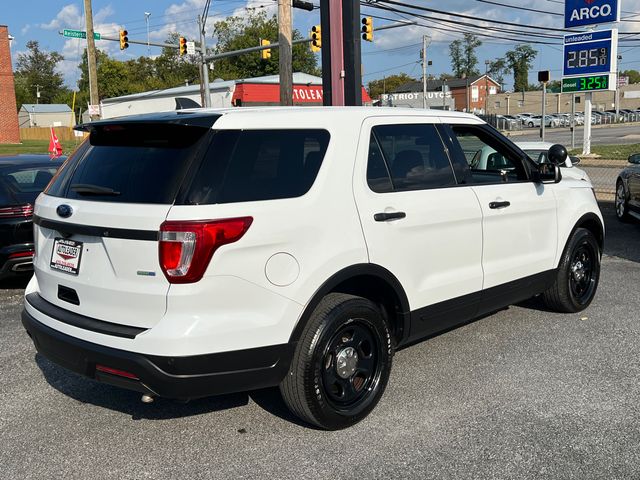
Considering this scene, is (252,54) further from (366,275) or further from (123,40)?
(366,275)

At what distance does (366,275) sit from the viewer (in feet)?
12.3

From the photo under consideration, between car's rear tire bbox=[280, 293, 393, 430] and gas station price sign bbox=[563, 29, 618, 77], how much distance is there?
19.4 m

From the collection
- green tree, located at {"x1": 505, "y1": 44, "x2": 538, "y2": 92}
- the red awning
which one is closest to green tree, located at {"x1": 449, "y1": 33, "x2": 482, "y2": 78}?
green tree, located at {"x1": 505, "y1": 44, "x2": 538, "y2": 92}

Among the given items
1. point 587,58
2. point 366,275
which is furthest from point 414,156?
point 587,58

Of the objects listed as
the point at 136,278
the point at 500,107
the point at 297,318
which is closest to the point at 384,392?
the point at 297,318

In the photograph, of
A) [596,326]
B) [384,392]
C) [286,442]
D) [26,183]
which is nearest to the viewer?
[286,442]

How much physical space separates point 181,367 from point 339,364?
1.00 m

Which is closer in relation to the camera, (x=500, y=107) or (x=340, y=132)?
(x=340, y=132)

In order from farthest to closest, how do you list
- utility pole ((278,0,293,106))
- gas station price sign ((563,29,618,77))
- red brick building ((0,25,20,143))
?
red brick building ((0,25,20,143)), gas station price sign ((563,29,618,77)), utility pole ((278,0,293,106))

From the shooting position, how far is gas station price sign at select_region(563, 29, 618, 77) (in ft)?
65.8

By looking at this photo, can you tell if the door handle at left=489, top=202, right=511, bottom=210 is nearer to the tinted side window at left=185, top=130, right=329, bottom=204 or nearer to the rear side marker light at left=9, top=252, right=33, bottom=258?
the tinted side window at left=185, top=130, right=329, bottom=204

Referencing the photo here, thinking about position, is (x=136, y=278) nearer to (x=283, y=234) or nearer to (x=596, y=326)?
(x=283, y=234)

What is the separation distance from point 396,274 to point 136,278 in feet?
5.21

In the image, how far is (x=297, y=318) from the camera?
3367mm
